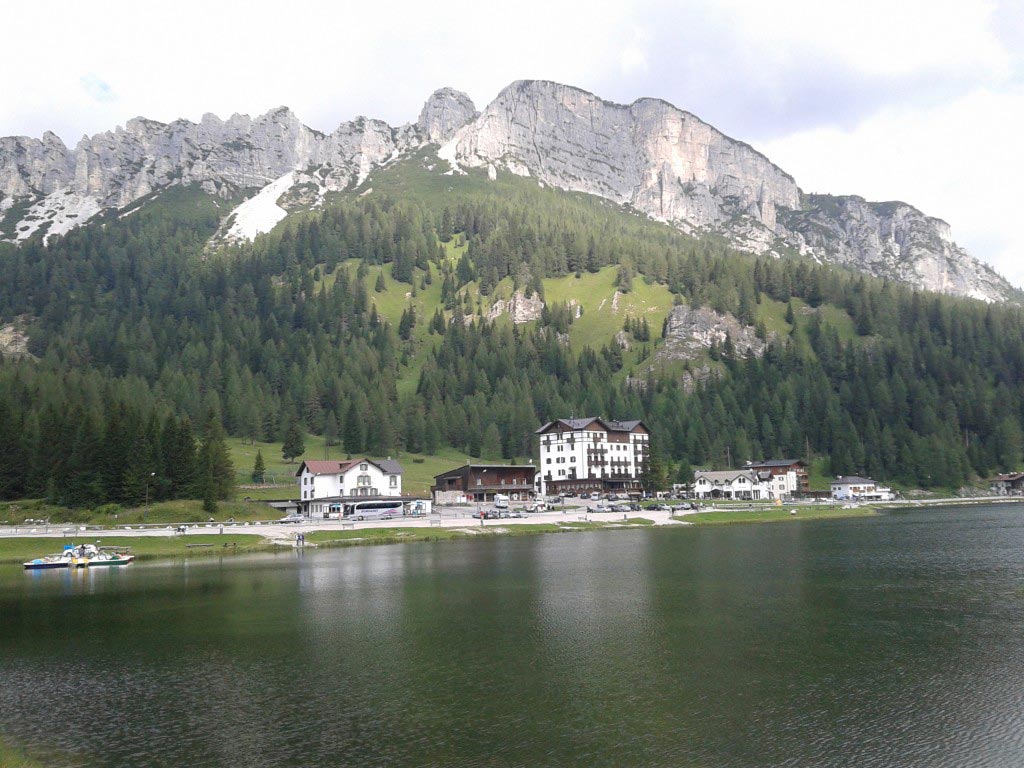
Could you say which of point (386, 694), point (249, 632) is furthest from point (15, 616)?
point (386, 694)

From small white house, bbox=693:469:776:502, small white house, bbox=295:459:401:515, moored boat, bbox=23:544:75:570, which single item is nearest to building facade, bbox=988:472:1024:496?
small white house, bbox=693:469:776:502

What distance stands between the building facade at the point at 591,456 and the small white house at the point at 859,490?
143 feet

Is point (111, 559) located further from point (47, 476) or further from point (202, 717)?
point (202, 717)

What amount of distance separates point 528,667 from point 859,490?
16108cm

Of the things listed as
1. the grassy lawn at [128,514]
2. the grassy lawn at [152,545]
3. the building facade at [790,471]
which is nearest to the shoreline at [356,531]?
the grassy lawn at [152,545]

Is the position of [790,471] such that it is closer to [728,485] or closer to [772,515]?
[728,485]

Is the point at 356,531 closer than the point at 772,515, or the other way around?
the point at 356,531

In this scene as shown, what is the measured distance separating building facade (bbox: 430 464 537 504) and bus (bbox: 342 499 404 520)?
18809 millimetres

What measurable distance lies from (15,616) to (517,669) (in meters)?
34.9

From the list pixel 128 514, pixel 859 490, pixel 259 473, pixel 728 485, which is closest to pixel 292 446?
pixel 259 473

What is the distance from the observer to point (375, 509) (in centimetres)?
12400

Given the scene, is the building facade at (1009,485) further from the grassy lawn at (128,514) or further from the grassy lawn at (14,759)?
the grassy lawn at (14,759)

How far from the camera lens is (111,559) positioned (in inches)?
2936

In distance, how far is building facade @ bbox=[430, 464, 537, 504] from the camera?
144 metres
